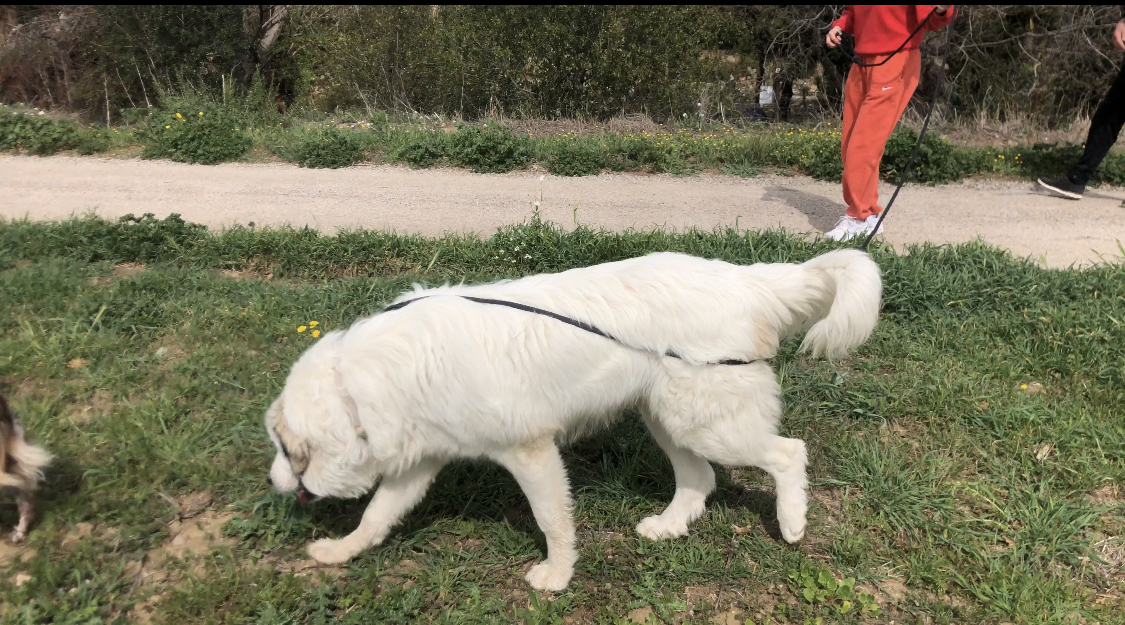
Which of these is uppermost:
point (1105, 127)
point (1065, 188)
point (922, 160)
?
point (1105, 127)

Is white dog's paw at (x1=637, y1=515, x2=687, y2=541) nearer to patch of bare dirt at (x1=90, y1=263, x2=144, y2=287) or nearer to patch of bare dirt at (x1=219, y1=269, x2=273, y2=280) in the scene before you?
patch of bare dirt at (x1=219, y1=269, x2=273, y2=280)

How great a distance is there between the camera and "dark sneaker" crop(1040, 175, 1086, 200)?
6953 millimetres

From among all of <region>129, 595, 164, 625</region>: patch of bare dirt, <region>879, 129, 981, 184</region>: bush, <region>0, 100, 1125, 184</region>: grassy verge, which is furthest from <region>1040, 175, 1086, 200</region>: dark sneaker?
<region>129, 595, 164, 625</region>: patch of bare dirt

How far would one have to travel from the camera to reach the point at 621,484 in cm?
313

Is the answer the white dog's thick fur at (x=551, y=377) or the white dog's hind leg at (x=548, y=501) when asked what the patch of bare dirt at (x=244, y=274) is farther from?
the white dog's hind leg at (x=548, y=501)

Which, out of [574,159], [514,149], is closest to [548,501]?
[574,159]

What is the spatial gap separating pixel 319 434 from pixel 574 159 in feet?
19.8

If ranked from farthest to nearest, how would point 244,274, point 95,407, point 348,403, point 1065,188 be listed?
point 1065,188 < point 244,274 < point 95,407 < point 348,403

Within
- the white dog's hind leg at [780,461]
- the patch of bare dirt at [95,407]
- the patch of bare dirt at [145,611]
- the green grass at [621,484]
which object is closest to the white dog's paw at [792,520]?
the white dog's hind leg at [780,461]

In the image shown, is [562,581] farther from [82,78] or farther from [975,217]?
[82,78]

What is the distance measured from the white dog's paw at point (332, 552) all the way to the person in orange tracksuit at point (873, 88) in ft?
13.6

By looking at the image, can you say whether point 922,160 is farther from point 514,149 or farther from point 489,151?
point 489,151

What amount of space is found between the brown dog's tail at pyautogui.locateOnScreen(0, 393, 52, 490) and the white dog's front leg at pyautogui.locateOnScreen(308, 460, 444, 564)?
106 centimetres

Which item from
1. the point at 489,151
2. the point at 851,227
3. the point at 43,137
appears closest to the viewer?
the point at 851,227
